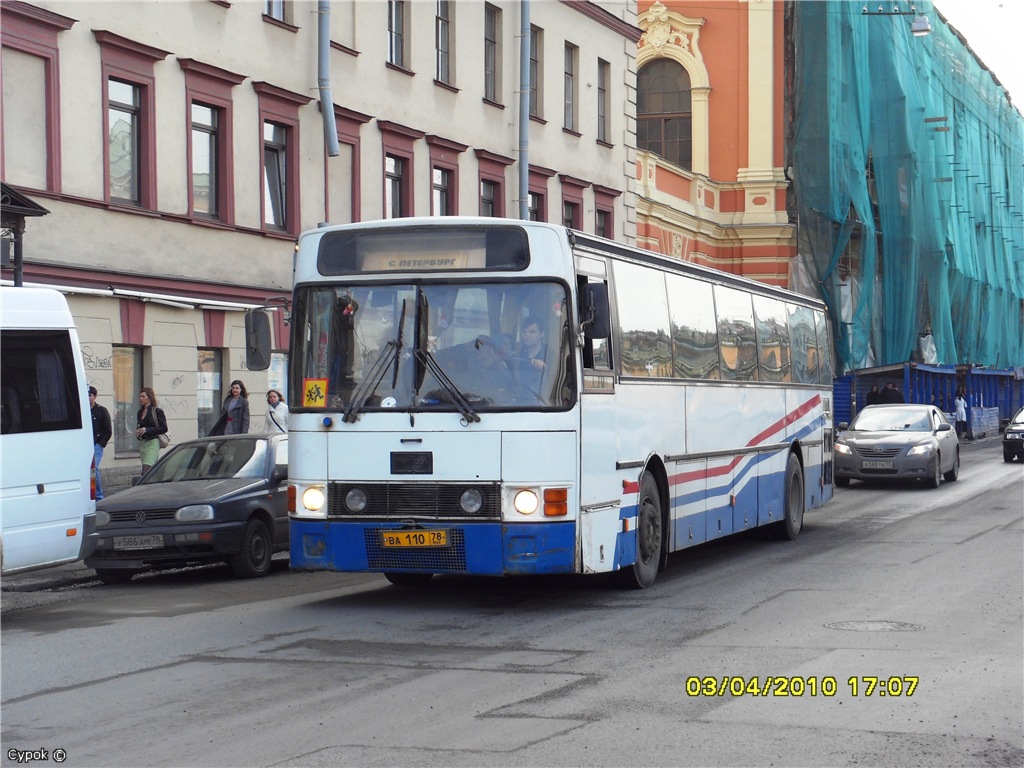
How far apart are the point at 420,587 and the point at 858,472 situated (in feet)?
54.7

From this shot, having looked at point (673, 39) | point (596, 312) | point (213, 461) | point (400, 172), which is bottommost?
point (213, 461)

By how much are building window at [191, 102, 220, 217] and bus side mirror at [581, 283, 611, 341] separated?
14.1 m

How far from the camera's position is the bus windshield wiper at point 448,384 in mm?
11766

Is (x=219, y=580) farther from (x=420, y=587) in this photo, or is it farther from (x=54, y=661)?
(x=54, y=661)

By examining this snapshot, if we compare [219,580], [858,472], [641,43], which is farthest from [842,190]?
[219,580]

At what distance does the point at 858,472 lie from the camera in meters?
29.0

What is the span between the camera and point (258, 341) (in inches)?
490

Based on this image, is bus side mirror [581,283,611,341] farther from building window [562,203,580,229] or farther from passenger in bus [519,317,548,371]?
building window [562,203,580,229]

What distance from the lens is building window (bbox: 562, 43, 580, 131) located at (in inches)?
1473

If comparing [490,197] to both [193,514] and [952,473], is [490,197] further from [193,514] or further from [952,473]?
[193,514]

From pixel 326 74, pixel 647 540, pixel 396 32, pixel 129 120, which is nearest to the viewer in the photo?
pixel 647 540

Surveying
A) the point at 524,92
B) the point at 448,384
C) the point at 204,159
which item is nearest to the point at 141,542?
the point at 448,384

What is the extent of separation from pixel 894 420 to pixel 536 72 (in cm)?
1182

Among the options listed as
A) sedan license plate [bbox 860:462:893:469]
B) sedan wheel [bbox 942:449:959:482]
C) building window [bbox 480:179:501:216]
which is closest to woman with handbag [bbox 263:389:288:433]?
sedan license plate [bbox 860:462:893:469]
